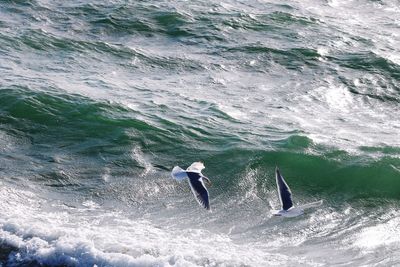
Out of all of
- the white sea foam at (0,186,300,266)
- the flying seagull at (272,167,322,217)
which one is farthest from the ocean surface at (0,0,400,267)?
the flying seagull at (272,167,322,217)

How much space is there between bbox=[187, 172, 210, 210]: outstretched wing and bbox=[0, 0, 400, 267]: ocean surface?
0.62 metres

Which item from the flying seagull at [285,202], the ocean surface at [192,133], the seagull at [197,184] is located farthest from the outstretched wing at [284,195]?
the seagull at [197,184]

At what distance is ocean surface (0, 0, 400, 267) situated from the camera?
1071cm

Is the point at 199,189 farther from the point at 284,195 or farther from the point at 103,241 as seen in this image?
the point at 103,241

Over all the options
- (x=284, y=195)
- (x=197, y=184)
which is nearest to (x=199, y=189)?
(x=197, y=184)

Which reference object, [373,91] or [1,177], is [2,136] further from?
[373,91]

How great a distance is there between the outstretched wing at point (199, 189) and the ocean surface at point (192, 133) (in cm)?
62

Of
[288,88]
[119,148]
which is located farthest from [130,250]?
[288,88]

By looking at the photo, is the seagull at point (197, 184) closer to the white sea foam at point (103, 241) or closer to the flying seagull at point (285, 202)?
the white sea foam at point (103, 241)

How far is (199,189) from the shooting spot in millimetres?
10398

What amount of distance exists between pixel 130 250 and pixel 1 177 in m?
3.24

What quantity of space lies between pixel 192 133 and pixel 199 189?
14.2ft

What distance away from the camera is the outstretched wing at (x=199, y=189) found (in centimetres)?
1027

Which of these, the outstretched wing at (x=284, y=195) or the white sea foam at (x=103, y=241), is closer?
the white sea foam at (x=103, y=241)
